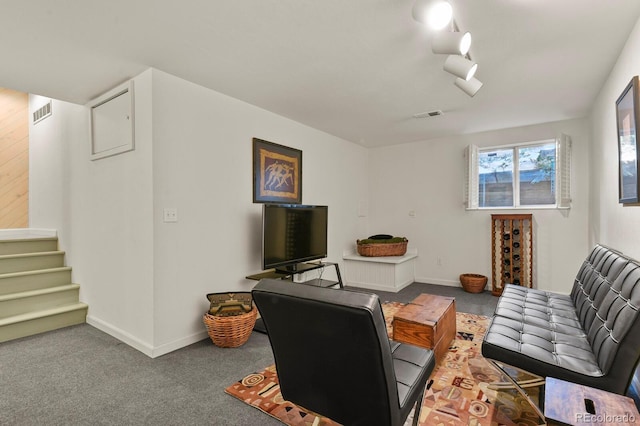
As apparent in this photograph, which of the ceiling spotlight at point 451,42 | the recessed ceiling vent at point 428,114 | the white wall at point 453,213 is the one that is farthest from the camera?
the white wall at point 453,213

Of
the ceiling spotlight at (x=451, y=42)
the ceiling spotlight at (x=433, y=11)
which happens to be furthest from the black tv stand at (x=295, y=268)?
the ceiling spotlight at (x=433, y=11)

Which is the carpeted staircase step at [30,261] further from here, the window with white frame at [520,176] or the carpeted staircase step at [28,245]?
the window with white frame at [520,176]

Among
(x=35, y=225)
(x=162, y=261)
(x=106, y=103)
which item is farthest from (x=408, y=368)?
(x=35, y=225)

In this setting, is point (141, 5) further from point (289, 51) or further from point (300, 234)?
point (300, 234)

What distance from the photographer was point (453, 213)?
4.96 m

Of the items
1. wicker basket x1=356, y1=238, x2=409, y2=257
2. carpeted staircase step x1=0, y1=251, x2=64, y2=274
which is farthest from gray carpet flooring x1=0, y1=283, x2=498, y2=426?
wicker basket x1=356, y1=238, x2=409, y2=257

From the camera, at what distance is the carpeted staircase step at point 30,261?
11.4 feet

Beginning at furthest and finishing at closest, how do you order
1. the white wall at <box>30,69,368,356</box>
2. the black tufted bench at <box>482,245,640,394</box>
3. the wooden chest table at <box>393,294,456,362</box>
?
the white wall at <box>30,69,368,356</box> < the wooden chest table at <box>393,294,456,362</box> < the black tufted bench at <box>482,245,640,394</box>

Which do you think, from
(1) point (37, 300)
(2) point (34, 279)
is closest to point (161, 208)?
(1) point (37, 300)

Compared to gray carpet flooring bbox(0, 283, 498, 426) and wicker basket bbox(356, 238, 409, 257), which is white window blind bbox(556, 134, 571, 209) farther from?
gray carpet flooring bbox(0, 283, 498, 426)

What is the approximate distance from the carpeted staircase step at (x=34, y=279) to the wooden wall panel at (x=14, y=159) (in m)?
1.50

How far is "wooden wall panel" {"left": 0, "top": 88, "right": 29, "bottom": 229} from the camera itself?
4.34 meters

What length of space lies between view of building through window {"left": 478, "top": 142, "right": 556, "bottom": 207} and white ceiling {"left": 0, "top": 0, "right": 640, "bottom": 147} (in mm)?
1029

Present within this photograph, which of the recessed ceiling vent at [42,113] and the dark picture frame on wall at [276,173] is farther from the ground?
the recessed ceiling vent at [42,113]
